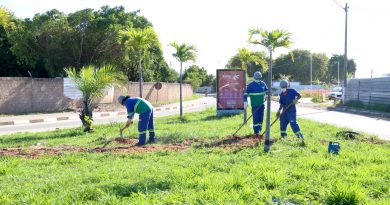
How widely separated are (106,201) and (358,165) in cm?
413

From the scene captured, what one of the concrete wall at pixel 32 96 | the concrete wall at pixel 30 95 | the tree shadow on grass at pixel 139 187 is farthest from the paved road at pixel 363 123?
the concrete wall at pixel 30 95

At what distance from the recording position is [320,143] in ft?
31.0

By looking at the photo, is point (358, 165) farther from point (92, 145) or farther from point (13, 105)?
point (13, 105)

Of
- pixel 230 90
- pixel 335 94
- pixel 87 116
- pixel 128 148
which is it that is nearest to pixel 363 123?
pixel 230 90

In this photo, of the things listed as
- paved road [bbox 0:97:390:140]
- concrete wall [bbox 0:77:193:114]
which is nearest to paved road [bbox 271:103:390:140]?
paved road [bbox 0:97:390:140]

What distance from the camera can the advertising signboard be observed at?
67.2 ft

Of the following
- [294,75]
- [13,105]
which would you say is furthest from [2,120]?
[294,75]

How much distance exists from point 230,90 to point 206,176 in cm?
1491

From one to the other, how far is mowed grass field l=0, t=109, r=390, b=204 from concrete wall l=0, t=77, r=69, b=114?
15.3 meters

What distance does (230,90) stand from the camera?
2062cm

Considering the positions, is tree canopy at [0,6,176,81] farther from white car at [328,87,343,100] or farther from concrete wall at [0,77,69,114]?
white car at [328,87,343,100]

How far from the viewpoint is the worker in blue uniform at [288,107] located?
412 inches

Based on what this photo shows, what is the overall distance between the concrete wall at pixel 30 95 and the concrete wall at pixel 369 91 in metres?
19.1

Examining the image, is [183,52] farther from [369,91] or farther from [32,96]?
[369,91]
